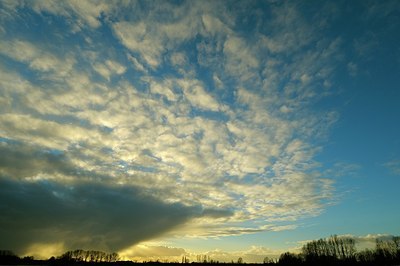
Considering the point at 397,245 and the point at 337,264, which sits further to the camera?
the point at 397,245

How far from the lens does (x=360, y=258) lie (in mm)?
189625

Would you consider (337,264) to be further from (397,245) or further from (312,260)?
(397,245)

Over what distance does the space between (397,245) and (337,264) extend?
164 ft

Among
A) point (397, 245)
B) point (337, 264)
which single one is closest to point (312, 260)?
point (337, 264)

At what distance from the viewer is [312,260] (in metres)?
194

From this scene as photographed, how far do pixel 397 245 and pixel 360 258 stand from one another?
24.7 metres

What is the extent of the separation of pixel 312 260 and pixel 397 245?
178 ft

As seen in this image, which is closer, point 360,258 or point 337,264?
point 337,264

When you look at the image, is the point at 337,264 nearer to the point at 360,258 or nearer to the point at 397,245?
the point at 360,258

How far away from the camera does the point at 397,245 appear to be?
187875 millimetres

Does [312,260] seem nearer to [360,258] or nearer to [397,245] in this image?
Answer: [360,258]

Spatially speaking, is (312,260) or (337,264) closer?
(337,264)

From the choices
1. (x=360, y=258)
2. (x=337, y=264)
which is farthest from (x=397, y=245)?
(x=337, y=264)
